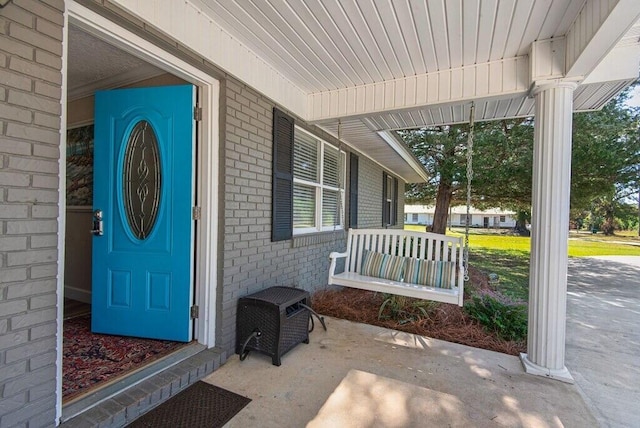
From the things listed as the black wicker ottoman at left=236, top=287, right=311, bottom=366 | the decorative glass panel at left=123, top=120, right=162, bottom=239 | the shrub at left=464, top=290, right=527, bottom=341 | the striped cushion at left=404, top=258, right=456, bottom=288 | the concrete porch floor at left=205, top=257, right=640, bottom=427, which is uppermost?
the decorative glass panel at left=123, top=120, right=162, bottom=239

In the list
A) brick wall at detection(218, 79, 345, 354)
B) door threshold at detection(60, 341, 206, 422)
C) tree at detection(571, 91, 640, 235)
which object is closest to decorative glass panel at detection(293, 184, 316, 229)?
brick wall at detection(218, 79, 345, 354)

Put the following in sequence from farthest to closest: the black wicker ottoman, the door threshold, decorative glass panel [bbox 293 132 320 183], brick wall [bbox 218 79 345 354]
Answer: decorative glass panel [bbox 293 132 320 183]
brick wall [bbox 218 79 345 354]
the black wicker ottoman
the door threshold

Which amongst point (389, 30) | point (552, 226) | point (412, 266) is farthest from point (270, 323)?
point (389, 30)

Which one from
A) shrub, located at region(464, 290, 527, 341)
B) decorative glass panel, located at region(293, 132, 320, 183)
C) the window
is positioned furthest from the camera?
A: the window

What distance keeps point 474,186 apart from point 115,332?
7867 millimetres

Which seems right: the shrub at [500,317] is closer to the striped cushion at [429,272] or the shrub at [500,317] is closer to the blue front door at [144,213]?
the striped cushion at [429,272]

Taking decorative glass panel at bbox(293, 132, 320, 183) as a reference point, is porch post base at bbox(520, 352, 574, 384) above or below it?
below

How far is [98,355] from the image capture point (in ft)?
7.88

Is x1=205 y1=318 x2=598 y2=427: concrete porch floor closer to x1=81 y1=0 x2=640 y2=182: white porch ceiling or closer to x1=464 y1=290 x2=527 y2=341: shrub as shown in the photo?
x1=464 y1=290 x2=527 y2=341: shrub

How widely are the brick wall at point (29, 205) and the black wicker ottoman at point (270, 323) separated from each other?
1.33 m

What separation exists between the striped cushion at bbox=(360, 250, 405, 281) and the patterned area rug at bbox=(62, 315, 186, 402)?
2.13 metres

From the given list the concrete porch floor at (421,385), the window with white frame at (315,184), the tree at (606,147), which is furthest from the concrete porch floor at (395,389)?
the tree at (606,147)

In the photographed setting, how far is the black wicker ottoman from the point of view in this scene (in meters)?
2.51

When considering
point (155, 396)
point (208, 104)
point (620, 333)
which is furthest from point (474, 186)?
point (155, 396)
